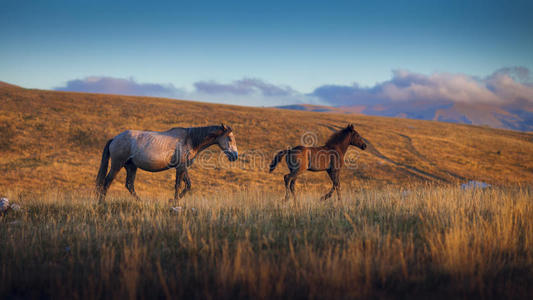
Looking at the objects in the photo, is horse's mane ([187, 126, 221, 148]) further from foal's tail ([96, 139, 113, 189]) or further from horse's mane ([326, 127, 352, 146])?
horse's mane ([326, 127, 352, 146])

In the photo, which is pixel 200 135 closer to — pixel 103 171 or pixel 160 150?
pixel 160 150

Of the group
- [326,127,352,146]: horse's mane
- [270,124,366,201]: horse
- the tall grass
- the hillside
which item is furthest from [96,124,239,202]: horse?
the hillside

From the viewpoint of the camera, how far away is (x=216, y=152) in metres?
29.3

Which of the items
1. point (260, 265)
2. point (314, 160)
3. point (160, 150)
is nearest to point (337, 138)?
point (314, 160)

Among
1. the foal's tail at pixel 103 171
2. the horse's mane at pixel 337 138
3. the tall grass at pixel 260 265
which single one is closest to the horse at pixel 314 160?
the horse's mane at pixel 337 138

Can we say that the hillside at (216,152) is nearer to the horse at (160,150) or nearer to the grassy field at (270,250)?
the horse at (160,150)

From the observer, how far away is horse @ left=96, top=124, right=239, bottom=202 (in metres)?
8.95

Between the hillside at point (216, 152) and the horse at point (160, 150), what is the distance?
24.9ft

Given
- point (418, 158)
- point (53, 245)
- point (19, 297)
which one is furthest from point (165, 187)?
point (418, 158)

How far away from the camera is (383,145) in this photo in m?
36.1

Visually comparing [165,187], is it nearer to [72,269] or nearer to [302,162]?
[302,162]

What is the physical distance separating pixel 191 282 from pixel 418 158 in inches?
1288

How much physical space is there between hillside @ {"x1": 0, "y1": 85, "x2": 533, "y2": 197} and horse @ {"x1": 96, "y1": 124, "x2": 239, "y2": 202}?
7.59 metres

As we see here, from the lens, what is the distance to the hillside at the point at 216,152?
20.0 m
